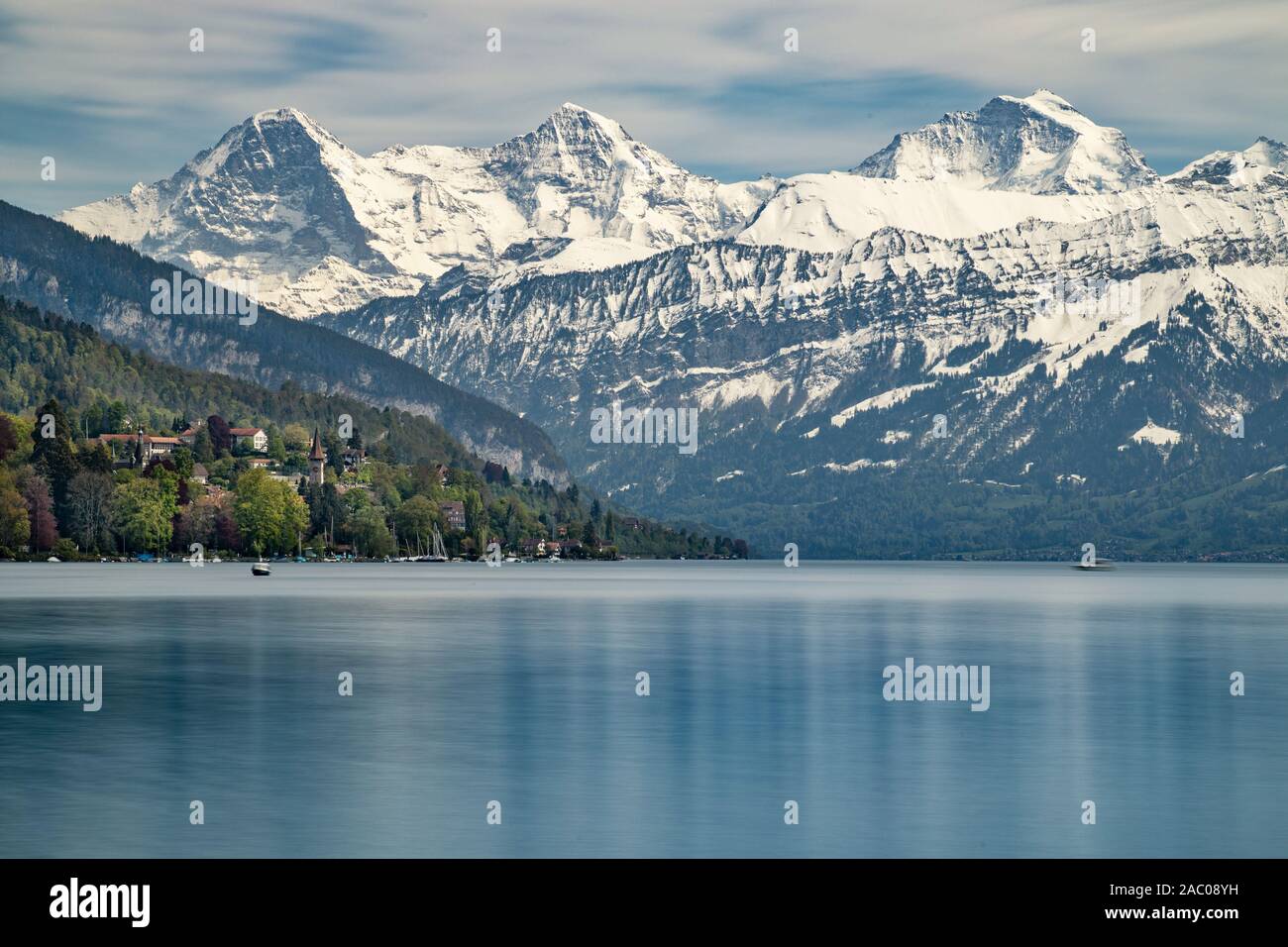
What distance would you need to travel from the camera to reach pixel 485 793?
6688 cm

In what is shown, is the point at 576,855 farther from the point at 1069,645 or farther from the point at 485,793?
the point at 1069,645

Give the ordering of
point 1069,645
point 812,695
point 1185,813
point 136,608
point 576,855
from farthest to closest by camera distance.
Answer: point 136,608, point 1069,645, point 812,695, point 1185,813, point 576,855

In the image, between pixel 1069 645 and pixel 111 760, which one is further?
pixel 1069 645

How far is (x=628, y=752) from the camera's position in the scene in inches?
3073

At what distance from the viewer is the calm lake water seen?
59156 millimetres

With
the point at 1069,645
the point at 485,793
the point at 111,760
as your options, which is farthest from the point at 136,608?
the point at 485,793

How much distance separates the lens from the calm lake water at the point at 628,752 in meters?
59.2

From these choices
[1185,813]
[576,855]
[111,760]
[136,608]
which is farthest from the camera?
[136,608]
